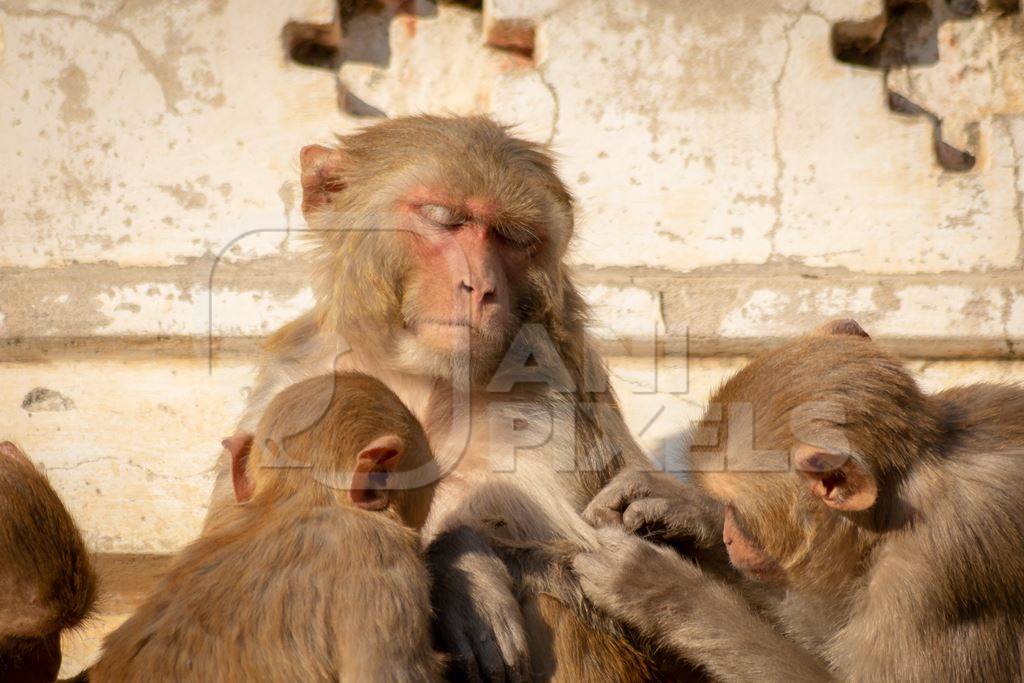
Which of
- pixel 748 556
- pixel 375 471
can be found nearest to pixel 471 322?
pixel 375 471

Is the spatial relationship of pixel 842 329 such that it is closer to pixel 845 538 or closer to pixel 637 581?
pixel 845 538

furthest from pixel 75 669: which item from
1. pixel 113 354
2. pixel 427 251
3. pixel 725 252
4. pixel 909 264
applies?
pixel 909 264

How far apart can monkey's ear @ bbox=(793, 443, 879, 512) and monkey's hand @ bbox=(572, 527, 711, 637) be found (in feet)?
1.60

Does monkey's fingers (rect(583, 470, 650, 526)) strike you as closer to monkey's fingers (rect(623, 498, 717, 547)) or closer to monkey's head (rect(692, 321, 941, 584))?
monkey's fingers (rect(623, 498, 717, 547))

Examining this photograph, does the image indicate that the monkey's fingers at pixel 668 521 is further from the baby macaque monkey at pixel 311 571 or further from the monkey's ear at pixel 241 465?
the monkey's ear at pixel 241 465

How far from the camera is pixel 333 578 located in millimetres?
3658

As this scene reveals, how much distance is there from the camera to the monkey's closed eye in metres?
4.51

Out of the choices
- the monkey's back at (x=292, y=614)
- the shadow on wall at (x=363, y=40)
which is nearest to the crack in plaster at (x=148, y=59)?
the shadow on wall at (x=363, y=40)

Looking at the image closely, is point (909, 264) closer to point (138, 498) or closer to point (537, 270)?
point (537, 270)

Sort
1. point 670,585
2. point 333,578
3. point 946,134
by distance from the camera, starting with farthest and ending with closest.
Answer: point 946,134, point 670,585, point 333,578

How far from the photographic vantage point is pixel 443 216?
4.51 metres

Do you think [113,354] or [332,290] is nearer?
[332,290]

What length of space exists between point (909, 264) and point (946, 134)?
725 mm

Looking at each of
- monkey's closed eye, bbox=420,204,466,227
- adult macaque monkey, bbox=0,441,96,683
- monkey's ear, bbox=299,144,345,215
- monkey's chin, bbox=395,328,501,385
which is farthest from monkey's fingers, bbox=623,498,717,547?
adult macaque monkey, bbox=0,441,96,683
